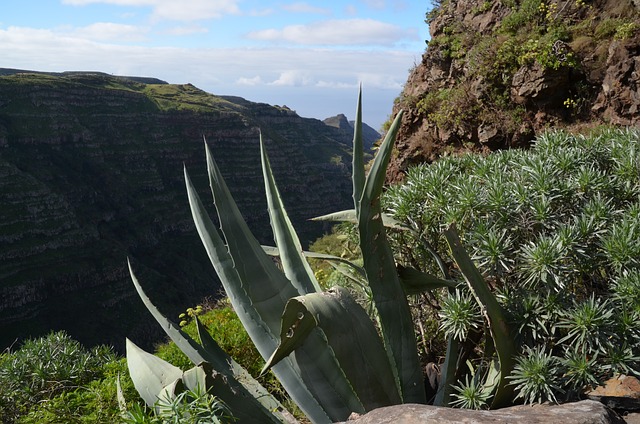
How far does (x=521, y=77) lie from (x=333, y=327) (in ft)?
21.4

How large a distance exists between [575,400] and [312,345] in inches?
42.0

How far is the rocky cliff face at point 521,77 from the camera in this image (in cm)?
690

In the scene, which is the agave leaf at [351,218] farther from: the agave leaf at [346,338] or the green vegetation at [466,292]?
the agave leaf at [346,338]

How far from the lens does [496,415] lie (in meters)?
1.88

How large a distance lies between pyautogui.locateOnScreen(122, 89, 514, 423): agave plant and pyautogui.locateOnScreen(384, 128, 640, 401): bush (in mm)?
183

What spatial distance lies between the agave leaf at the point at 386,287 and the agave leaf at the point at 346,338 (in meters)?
0.10

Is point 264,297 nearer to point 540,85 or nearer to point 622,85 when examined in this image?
point 622,85

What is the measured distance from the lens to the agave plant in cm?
216

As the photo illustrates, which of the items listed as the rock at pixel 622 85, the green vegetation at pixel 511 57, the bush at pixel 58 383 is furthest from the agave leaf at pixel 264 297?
the green vegetation at pixel 511 57

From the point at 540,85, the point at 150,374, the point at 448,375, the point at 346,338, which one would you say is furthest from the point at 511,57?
the point at 150,374

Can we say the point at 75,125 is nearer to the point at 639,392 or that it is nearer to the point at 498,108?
the point at 498,108

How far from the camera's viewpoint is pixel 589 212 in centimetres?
243

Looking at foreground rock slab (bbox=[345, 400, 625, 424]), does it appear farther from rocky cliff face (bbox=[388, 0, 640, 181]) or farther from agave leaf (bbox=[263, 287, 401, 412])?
rocky cliff face (bbox=[388, 0, 640, 181])

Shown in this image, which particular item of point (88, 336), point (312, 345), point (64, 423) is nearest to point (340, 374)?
point (312, 345)
